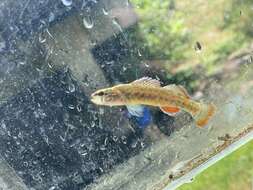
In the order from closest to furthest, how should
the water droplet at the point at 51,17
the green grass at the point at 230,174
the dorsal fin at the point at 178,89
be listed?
the water droplet at the point at 51,17
the dorsal fin at the point at 178,89
the green grass at the point at 230,174

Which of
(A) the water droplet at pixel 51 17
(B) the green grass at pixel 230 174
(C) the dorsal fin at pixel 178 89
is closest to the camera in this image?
(A) the water droplet at pixel 51 17

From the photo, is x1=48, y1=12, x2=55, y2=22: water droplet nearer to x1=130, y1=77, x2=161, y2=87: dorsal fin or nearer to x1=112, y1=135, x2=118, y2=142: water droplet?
x1=130, y1=77, x2=161, y2=87: dorsal fin

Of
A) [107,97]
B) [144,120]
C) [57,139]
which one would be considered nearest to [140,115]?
[144,120]

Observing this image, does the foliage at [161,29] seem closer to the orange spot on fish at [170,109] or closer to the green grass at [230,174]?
the orange spot on fish at [170,109]

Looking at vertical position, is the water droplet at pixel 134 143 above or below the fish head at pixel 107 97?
below

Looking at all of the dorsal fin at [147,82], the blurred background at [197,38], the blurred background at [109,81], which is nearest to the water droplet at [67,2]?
the blurred background at [109,81]

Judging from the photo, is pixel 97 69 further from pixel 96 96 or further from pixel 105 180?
pixel 105 180

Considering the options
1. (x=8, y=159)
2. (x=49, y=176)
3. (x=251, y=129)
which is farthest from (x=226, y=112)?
(x=8, y=159)
